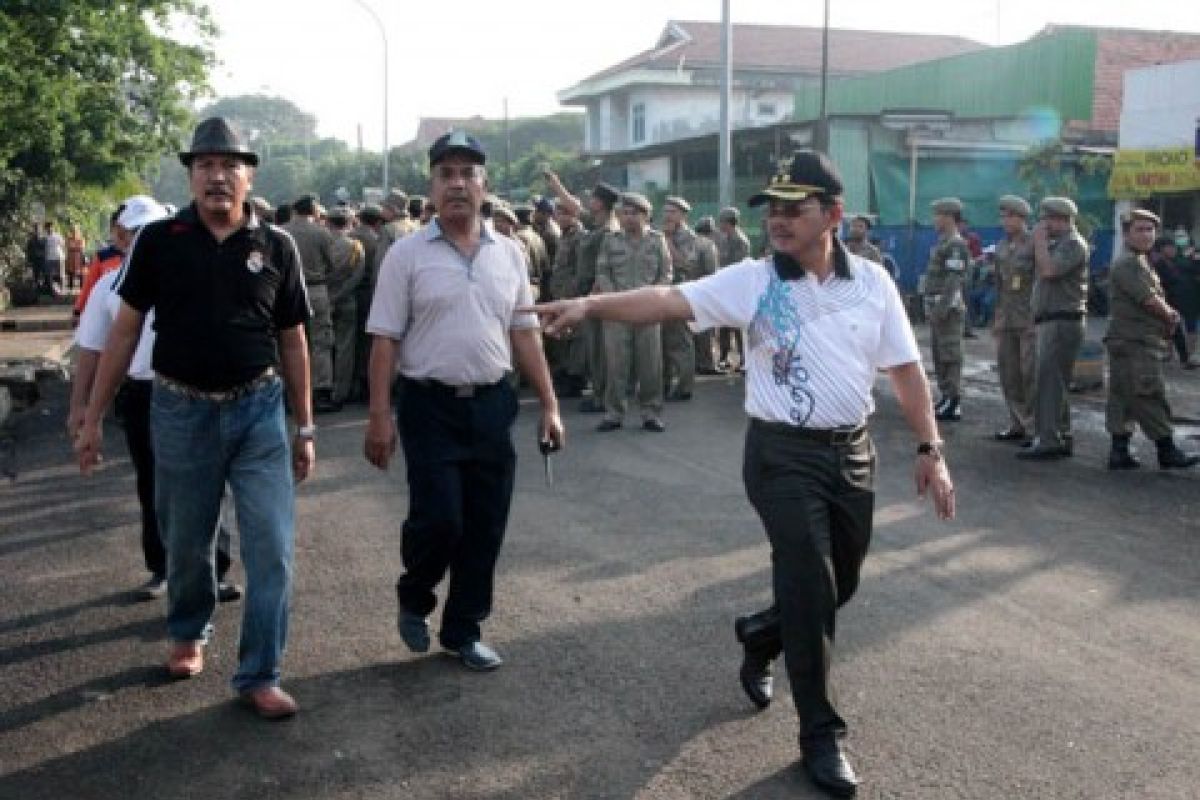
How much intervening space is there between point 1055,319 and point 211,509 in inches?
282

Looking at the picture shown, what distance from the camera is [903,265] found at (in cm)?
2567

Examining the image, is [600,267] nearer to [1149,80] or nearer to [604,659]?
[604,659]

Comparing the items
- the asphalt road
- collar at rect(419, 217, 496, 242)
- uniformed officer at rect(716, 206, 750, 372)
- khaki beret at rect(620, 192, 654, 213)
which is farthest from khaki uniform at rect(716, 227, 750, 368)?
collar at rect(419, 217, 496, 242)

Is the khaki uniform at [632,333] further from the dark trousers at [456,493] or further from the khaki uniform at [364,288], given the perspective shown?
the dark trousers at [456,493]

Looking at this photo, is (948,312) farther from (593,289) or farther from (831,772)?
(831,772)

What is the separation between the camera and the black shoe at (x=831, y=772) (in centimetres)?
398

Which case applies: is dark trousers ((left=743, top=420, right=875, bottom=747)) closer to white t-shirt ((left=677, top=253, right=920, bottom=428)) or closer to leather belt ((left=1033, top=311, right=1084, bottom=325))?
white t-shirt ((left=677, top=253, right=920, bottom=428))

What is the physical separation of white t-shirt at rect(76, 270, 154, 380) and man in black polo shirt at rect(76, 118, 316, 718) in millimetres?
984

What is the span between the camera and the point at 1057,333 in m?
9.76

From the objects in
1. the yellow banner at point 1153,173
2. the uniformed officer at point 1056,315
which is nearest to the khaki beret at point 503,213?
the uniformed officer at point 1056,315

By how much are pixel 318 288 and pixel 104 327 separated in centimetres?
617

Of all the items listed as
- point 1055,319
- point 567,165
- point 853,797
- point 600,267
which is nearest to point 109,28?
point 600,267

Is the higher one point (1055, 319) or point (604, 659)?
point (1055, 319)

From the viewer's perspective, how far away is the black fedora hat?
4555mm
